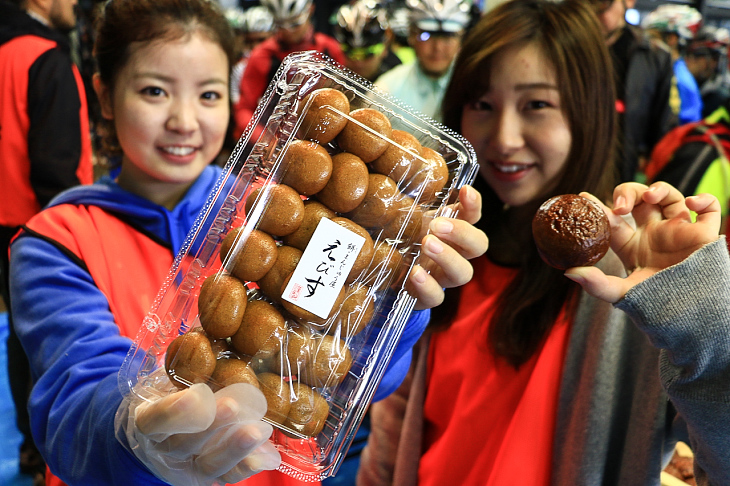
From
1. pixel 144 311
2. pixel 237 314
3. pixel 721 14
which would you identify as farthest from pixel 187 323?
pixel 721 14

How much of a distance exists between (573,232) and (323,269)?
1.39 feet

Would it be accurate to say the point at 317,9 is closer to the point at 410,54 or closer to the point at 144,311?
the point at 410,54

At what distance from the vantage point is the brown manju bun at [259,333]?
753 millimetres

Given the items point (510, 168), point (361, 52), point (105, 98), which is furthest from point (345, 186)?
point (361, 52)

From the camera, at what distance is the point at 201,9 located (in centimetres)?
129

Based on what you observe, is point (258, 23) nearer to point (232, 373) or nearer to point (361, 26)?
point (361, 26)

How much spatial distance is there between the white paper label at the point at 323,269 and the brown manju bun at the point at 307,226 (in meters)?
0.01

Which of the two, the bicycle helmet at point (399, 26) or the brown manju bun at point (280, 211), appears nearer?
the brown manju bun at point (280, 211)

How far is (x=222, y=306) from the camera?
0.75 metres

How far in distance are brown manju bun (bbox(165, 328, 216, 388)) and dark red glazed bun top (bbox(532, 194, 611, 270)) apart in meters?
0.58

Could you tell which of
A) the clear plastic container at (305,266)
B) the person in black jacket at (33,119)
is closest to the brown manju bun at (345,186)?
the clear plastic container at (305,266)

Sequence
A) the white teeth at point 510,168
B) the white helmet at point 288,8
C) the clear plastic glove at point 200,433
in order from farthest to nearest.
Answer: the white helmet at point 288,8
the white teeth at point 510,168
the clear plastic glove at point 200,433

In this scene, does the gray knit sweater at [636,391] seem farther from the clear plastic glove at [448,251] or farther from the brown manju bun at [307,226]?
the brown manju bun at [307,226]

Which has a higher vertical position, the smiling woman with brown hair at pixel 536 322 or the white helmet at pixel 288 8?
the white helmet at pixel 288 8
